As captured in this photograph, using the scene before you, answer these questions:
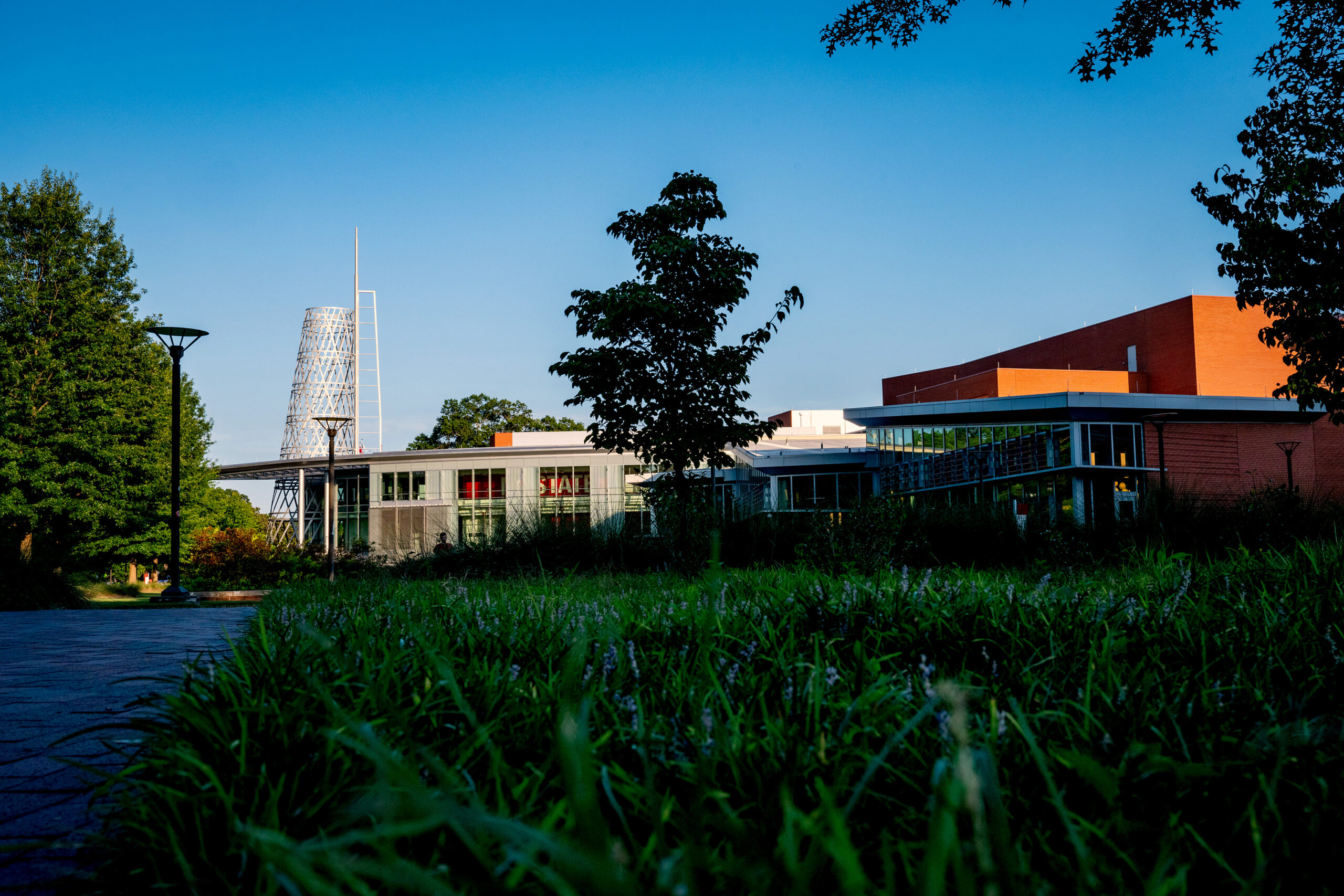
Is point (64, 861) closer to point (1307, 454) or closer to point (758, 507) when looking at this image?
point (758, 507)

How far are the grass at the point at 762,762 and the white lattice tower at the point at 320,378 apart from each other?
68.2 metres

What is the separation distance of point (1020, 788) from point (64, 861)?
2.09 metres

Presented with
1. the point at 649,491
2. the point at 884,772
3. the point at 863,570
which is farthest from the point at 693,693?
the point at 649,491

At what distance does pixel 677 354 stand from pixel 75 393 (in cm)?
2426

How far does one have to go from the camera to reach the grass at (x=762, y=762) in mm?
1022

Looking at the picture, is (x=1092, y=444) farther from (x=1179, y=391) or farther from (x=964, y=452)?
(x=1179, y=391)

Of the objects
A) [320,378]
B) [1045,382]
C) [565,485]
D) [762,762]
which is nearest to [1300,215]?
[762,762]

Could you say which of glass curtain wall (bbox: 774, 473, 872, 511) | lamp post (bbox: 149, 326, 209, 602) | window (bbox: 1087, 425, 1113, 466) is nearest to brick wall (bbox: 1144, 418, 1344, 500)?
window (bbox: 1087, 425, 1113, 466)

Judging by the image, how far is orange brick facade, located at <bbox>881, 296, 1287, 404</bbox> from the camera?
46094 millimetres

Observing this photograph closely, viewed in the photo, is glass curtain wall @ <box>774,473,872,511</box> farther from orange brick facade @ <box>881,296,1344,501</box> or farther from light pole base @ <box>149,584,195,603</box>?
light pole base @ <box>149,584,195,603</box>

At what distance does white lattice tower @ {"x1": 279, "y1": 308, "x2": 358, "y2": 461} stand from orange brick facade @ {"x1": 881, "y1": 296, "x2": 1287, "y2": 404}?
45776mm

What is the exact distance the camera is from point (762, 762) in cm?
173

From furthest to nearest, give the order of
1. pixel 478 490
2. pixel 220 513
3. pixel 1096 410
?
pixel 478 490, pixel 220 513, pixel 1096 410

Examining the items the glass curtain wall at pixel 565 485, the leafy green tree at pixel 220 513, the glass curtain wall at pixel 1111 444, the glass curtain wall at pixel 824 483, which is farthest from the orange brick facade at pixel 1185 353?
the leafy green tree at pixel 220 513
